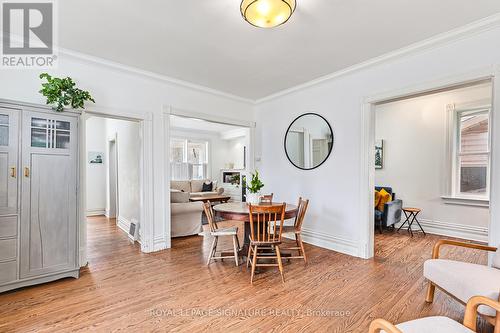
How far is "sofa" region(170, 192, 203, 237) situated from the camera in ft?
14.8

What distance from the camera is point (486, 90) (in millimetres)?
4539

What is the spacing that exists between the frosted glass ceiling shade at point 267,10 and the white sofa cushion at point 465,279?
2.49 metres

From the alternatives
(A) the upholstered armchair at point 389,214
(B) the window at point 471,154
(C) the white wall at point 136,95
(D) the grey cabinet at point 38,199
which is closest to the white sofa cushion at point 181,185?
(C) the white wall at point 136,95

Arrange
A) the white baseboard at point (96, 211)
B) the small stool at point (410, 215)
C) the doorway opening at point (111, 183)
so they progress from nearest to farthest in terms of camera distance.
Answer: the small stool at point (410, 215), the doorway opening at point (111, 183), the white baseboard at point (96, 211)

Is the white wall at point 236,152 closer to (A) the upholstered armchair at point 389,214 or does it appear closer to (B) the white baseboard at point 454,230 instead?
(A) the upholstered armchair at point 389,214

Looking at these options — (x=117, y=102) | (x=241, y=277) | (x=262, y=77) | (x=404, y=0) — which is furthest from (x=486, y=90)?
(x=117, y=102)

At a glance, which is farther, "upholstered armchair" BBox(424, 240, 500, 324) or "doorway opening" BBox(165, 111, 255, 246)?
"doorway opening" BBox(165, 111, 255, 246)

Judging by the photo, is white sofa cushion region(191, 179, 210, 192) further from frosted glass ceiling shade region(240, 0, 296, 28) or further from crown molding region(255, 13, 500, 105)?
frosted glass ceiling shade region(240, 0, 296, 28)

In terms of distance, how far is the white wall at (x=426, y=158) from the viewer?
4680mm

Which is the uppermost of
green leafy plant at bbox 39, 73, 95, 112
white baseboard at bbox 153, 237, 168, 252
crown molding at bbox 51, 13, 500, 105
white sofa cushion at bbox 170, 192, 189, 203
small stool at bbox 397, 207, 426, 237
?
crown molding at bbox 51, 13, 500, 105

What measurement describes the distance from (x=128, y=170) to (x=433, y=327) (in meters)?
5.09

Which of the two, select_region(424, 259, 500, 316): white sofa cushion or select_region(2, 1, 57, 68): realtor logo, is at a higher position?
select_region(2, 1, 57, 68): realtor logo

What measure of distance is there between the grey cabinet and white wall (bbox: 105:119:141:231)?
5.11 ft

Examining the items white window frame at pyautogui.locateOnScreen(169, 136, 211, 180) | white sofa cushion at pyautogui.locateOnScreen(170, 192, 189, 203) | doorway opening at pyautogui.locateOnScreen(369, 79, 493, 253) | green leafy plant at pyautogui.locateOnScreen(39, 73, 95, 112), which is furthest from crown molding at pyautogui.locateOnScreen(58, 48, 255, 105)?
white window frame at pyautogui.locateOnScreen(169, 136, 211, 180)
